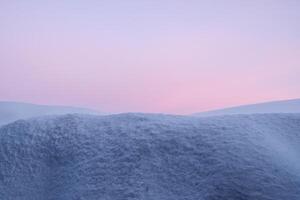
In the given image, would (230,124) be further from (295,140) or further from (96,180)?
(96,180)

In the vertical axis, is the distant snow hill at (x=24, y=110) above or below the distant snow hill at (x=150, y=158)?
above

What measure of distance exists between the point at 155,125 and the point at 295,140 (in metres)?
1.68

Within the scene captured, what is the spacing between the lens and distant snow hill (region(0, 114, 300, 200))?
2.87 meters

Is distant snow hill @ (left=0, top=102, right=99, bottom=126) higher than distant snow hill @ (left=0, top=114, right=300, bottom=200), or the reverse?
distant snow hill @ (left=0, top=102, right=99, bottom=126)

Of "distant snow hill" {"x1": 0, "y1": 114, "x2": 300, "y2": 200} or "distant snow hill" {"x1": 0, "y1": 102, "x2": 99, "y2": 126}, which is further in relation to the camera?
"distant snow hill" {"x1": 0, "y1": 102, "x2": 99, "y2": 126}

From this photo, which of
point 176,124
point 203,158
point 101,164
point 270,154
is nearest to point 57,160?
point 101,164

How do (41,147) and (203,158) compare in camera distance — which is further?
(41,147)

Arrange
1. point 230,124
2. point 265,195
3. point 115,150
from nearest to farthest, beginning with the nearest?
point 265,195
point 115,150
point 230,124

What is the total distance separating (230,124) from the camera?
3.56 m

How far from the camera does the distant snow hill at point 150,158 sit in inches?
113

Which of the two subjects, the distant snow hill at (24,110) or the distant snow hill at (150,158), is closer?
the distant snow hill at (150,158)

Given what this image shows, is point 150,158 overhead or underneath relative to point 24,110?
underneath

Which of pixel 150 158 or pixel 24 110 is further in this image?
pixel 24 110

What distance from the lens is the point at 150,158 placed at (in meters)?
3.19
